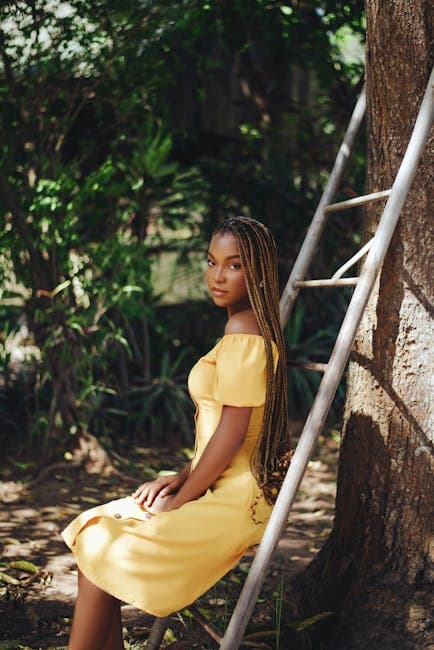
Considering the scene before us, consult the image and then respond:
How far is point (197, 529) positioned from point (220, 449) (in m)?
0.22

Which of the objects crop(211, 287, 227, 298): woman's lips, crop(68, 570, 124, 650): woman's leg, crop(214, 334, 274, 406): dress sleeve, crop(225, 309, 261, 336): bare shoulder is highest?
crop(211, 287, 227, 298): woman's lips

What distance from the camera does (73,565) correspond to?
11.7 ft

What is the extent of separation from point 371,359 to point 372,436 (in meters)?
0.26

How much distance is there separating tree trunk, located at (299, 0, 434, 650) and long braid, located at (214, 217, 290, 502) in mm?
433

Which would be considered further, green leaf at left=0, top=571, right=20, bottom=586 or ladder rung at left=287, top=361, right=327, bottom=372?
green leaf at left=0, top=571, right=20, bottom=586

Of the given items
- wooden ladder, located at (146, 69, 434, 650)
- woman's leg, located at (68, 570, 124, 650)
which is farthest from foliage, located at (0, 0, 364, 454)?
woman's leg, located at (68, 570, 124, 650)

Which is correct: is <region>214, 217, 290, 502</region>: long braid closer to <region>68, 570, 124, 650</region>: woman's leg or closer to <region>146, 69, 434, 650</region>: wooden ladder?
<region>146, 69, 434, 650</region>: wooden ladder

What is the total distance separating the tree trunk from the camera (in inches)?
98.1

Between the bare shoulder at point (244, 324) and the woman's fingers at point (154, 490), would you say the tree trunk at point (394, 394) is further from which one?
the woman's fingers at point (154, 490)

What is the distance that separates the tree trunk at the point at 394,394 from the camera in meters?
2.49

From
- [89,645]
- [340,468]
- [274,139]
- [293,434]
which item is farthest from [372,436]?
[274,139]

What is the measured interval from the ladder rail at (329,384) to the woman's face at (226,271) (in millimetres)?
326

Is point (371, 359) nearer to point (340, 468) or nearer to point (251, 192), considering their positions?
point (340, 468)

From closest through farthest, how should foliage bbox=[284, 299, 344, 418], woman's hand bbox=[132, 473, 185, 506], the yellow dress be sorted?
1. the yellow dress
2. woman's hand bbox=[132, 473, 185, 506]
3. foliage bbox=[284, 299, 344, 418]
